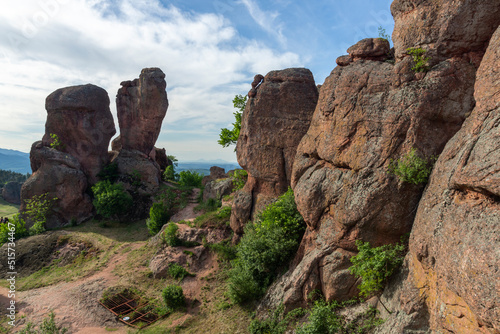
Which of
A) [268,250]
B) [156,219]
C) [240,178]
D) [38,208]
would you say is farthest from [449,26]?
[38,208]

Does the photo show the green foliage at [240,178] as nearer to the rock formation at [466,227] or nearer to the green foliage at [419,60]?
the green foliage at [419,60]

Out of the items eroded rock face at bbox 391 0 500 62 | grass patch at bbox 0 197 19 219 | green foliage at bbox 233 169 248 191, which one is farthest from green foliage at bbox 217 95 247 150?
grass patch at bbox 0 197 19 219

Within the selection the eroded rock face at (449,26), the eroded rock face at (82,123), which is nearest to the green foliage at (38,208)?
the eroded rock face at (82,123)

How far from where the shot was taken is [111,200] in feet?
104

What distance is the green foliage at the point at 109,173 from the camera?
119ft

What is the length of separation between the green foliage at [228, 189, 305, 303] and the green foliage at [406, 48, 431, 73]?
8928 mm

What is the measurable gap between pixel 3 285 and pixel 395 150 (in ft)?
92.1

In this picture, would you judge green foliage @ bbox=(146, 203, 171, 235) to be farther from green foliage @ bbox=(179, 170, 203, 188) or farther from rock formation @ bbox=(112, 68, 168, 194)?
green foliage @ bbox=(179, 170, 203, 188)

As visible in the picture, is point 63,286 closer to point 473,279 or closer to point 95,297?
point 95,297

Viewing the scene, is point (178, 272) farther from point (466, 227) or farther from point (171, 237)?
point (466, 227)

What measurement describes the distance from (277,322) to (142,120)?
32.0 metres

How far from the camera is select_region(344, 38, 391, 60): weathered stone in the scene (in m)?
13.0

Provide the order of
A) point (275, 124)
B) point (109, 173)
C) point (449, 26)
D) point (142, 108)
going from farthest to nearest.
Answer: point (142, 108)
point (109, 173)
point (275, 124)
point (449, 26)

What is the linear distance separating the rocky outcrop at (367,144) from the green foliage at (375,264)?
530 mm
